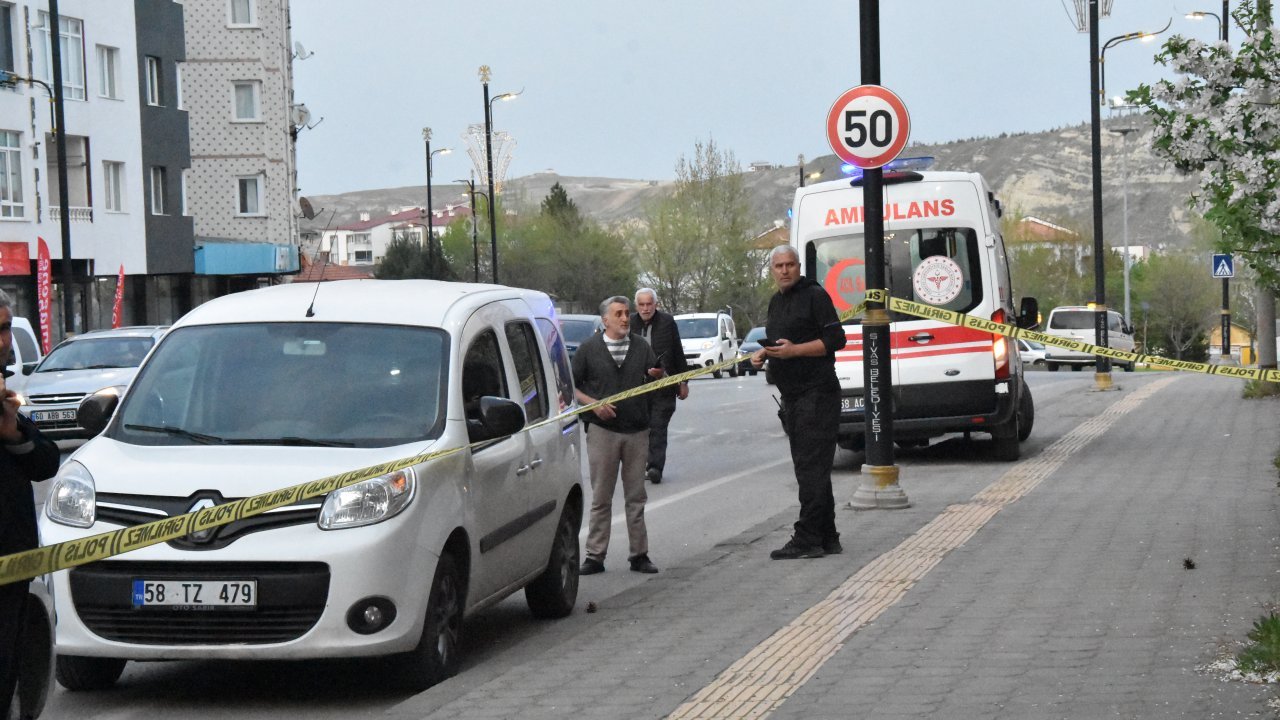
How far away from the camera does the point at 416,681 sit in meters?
6.91

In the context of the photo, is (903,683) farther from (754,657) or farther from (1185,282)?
(1185,282)

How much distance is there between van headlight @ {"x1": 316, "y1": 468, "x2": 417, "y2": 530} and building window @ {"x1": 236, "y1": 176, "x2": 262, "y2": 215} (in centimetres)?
6301

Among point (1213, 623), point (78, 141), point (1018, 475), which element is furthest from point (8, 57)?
point (1213, 623)

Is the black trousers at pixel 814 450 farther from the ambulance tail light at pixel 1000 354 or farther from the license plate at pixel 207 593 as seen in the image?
the ambulance tail light at pixel 1000 354

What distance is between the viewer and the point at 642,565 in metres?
10.5

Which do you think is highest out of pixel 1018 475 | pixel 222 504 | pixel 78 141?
pixel 78 141

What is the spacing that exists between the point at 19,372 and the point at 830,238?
12.7m

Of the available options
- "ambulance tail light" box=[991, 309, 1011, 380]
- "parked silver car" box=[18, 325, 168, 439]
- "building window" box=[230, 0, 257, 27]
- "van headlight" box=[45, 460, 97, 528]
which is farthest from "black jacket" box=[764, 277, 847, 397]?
→ "building window" box=[230, 0, 257, 27]

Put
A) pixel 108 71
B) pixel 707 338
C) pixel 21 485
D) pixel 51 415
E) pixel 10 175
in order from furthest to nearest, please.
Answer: pixel 108 71
pixel 707 338
pixel 10 175
pixel 51 415
pixel 21 485

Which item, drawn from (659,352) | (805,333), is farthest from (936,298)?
(805,333)

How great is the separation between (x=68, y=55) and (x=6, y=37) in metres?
3.92

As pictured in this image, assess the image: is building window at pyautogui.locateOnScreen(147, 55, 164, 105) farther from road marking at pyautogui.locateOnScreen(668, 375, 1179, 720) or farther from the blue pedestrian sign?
road marking at pyautogui.locateOnScreen(668, 375, 1179, 720)

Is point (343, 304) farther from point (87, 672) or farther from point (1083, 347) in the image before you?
point (1083, 347)

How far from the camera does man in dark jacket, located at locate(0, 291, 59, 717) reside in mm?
4891
